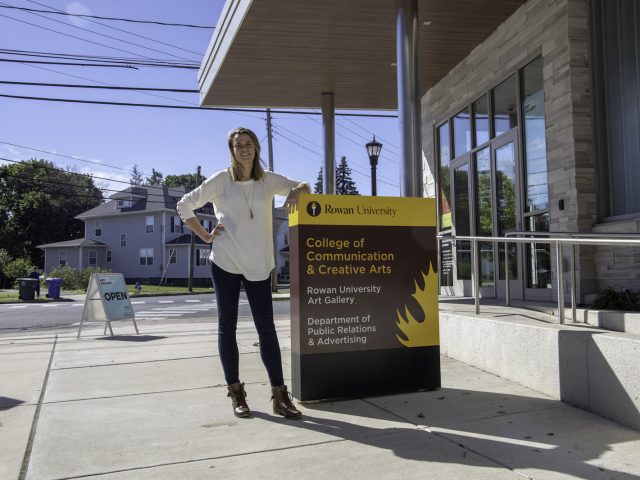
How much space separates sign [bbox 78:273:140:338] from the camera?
31.0ft

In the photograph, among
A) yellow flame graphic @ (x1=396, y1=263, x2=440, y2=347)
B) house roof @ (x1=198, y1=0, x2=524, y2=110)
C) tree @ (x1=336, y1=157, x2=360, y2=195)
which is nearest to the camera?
yellow flame graphic @ (x1=396, y1=263, x2=440, y2=347)

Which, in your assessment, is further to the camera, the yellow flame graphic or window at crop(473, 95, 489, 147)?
window at crop(473, 95, 489, 147)

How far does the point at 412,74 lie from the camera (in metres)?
7.09

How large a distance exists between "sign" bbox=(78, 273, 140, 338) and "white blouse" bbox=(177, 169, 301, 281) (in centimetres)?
591

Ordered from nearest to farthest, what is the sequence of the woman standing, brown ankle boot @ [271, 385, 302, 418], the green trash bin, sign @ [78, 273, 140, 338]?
1. brown ankle boot @ [271, 385, 302, 418]
2. the woman standing
3. sign @ [78, 273, 140, 338]
4. the green trash bin

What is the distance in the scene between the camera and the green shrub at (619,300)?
18.7 feet

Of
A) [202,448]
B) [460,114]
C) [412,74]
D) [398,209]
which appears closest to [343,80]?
[460,114]

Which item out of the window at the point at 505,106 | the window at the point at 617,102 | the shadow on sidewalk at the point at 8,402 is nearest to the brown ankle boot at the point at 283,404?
the shadow on sidewalk at the point at 8,402

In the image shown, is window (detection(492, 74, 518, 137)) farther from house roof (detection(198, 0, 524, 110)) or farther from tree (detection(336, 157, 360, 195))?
tree (detection(336, 157, 360, 195))

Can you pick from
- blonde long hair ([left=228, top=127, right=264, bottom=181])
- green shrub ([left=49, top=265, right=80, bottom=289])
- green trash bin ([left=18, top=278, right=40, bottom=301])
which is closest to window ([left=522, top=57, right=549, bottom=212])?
blonde long hair ([left=228, top=127, right=264, bottom=181])

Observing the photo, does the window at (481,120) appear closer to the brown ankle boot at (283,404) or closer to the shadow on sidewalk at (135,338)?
the shadow on sidewalk at (135,338)

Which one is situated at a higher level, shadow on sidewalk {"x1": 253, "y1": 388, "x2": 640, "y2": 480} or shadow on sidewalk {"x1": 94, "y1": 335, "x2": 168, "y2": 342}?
shadow on sidewalk {"x1": 94, "y1": 335, "x2": 168, "y2": 342}

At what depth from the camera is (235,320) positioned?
13.7 feet

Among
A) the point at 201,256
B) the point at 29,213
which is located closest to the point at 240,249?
the point at 201,256
